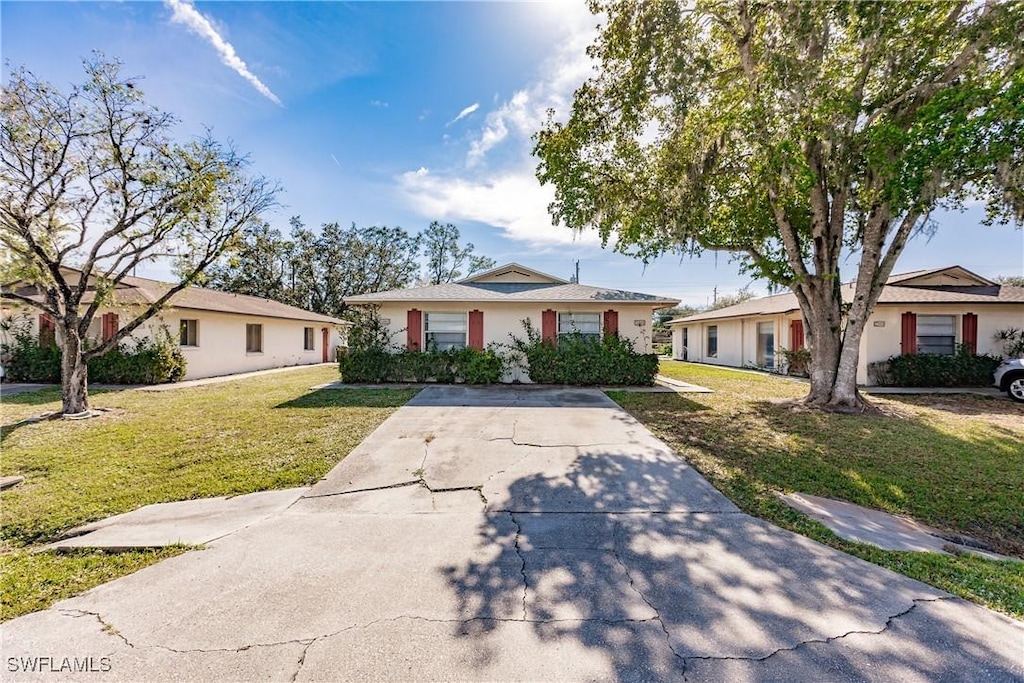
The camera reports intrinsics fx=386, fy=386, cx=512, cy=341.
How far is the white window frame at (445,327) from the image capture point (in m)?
12.1

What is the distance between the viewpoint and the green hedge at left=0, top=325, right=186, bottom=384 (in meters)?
11.3

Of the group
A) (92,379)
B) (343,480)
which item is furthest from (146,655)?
(92,379)

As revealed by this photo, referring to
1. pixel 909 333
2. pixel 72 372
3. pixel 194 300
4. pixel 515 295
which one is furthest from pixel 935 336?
pixel 194 300

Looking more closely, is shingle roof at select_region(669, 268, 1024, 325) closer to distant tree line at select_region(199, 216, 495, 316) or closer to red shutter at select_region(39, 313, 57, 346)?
red shutter at select_region(39, 313, 57, 346)

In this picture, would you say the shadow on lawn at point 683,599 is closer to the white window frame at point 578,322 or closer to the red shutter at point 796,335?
the white window frame at point 578,322

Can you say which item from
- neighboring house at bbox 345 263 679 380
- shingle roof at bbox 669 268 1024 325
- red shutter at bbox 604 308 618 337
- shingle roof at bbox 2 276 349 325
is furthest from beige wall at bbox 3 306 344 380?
shingle roof at bbox 669 268 1024 325

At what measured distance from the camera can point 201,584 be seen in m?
2.57

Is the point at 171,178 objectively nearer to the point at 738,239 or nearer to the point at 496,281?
the point at 496,281

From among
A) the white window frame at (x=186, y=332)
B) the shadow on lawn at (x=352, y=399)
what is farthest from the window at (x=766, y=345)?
the white window frame at (x=186, y=332)

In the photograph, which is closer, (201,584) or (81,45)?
(201,584)

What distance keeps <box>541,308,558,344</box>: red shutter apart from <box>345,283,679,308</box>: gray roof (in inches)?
21.6

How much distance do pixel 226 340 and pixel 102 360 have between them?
3581 mm

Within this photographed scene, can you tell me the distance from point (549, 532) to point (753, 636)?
1.56 metres

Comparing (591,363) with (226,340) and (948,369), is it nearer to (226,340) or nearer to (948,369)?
(948,369)
